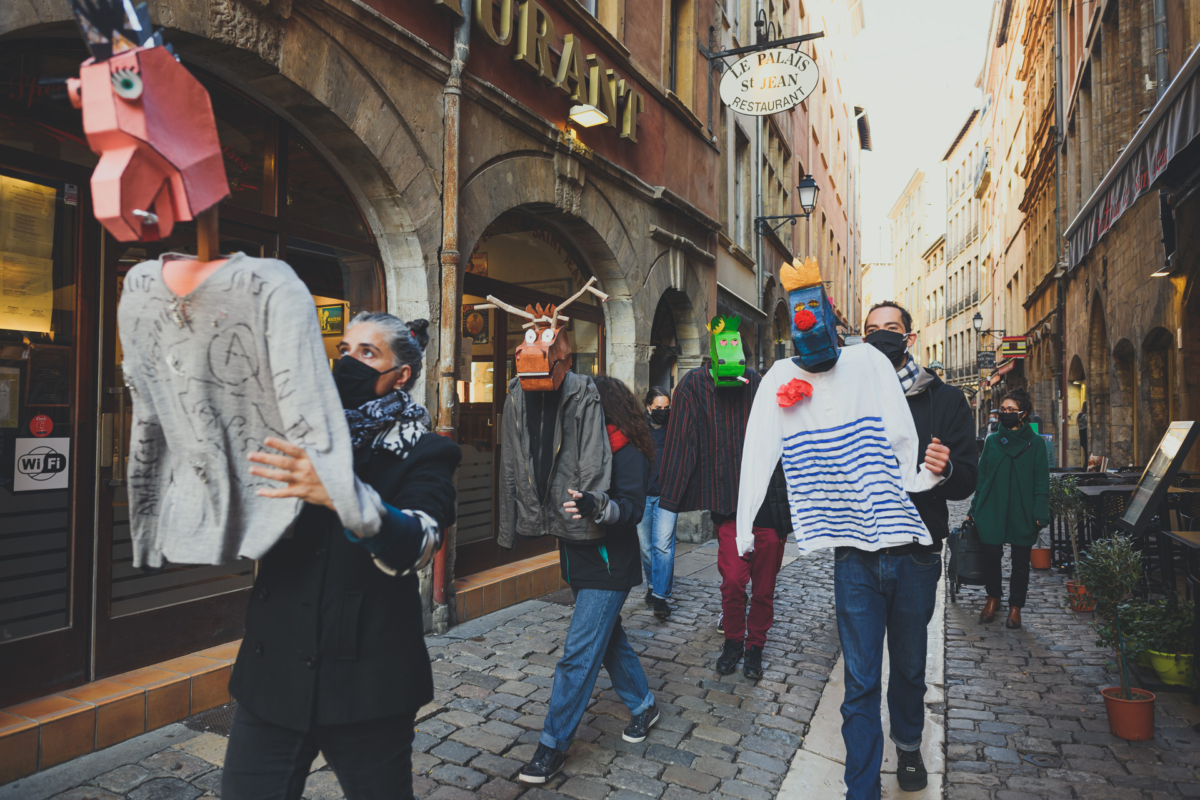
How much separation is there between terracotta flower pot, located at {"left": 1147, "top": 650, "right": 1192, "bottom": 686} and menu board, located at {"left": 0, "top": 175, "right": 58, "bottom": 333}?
6.38 m

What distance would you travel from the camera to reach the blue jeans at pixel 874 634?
302 centimetres

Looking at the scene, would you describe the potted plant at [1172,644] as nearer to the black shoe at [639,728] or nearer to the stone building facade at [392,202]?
the black shoe at [639,728]

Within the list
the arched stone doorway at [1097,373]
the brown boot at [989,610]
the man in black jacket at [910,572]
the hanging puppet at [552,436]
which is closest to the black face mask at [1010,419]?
the brown boot at [989,610]

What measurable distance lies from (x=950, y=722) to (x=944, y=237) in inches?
2160

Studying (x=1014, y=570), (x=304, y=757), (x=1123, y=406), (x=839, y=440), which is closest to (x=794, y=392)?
(x=839, y=440)

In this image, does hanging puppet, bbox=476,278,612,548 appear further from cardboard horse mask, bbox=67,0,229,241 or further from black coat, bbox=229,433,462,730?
cardboard horse mask, bbox=67,0,229,241

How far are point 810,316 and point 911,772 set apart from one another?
206 cm

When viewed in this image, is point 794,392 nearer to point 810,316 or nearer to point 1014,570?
point 810,316

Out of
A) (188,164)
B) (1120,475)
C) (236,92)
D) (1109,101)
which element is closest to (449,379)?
(236,92)

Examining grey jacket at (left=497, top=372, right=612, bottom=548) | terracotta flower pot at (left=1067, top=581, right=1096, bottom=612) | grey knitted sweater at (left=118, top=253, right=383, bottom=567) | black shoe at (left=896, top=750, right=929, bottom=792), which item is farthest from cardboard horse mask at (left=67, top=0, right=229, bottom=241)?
terracotta flower pot at (left=1067, top=581, right=1096, bottom=612)

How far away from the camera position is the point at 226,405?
1584 mm

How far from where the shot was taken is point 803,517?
10.8ft

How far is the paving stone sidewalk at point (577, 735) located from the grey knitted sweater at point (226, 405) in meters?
2.14

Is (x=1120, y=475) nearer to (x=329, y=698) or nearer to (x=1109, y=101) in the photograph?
(x=1109, y=101)
